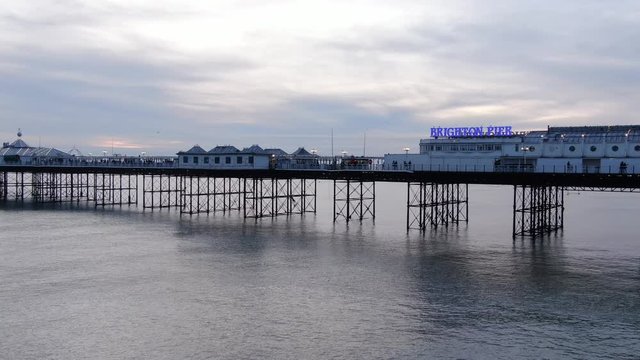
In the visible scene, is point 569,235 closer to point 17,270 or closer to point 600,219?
point 600,219

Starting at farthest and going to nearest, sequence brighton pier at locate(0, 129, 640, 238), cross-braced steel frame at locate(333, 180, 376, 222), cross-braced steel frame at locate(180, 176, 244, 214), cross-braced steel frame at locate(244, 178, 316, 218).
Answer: cross-braced steel frame at locate(180, 176, 244, 214) < cross-braced steel frame at locate(244, 178, 316, 218) < cross-braced steel frame at locate(333, 180, 376, 222) < brighton pier at locate(0, 129, 640, 238)

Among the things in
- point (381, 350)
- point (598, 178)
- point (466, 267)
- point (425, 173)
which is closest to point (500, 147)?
point (425, 173)

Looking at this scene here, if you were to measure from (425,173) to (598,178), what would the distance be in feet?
54.7

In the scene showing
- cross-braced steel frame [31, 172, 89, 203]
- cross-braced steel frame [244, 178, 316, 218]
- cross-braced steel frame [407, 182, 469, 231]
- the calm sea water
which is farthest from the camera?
cross-braced steel frame [31, 172, 89, 203]

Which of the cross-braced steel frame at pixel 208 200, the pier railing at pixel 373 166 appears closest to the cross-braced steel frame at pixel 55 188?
the pier railing at pixel 373 166

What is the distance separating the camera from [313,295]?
129 feet

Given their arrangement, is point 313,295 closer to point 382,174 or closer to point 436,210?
point 382,174

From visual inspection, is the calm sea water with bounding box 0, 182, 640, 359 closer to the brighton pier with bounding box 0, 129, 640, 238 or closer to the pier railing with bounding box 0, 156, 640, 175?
the brighton pier with bounding box 0, 129, 640, 238

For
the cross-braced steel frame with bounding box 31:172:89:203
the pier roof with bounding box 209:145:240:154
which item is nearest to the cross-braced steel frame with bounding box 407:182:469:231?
the pier roof with bounding box 209:145:240:154

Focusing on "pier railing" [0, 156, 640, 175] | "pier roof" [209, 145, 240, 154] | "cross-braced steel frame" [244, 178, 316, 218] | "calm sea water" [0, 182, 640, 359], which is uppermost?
"pier roof" [209, 145, 240, 154]

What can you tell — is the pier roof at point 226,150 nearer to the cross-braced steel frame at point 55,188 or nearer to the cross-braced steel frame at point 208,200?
the cross-braced steel frame at point 208,200

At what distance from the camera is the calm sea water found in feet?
98.6

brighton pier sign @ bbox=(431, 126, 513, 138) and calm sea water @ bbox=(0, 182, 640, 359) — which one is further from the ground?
brighton pier sign @ bbox=(431, 126, 513, 138)

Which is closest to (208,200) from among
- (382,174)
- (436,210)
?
(382,174)
